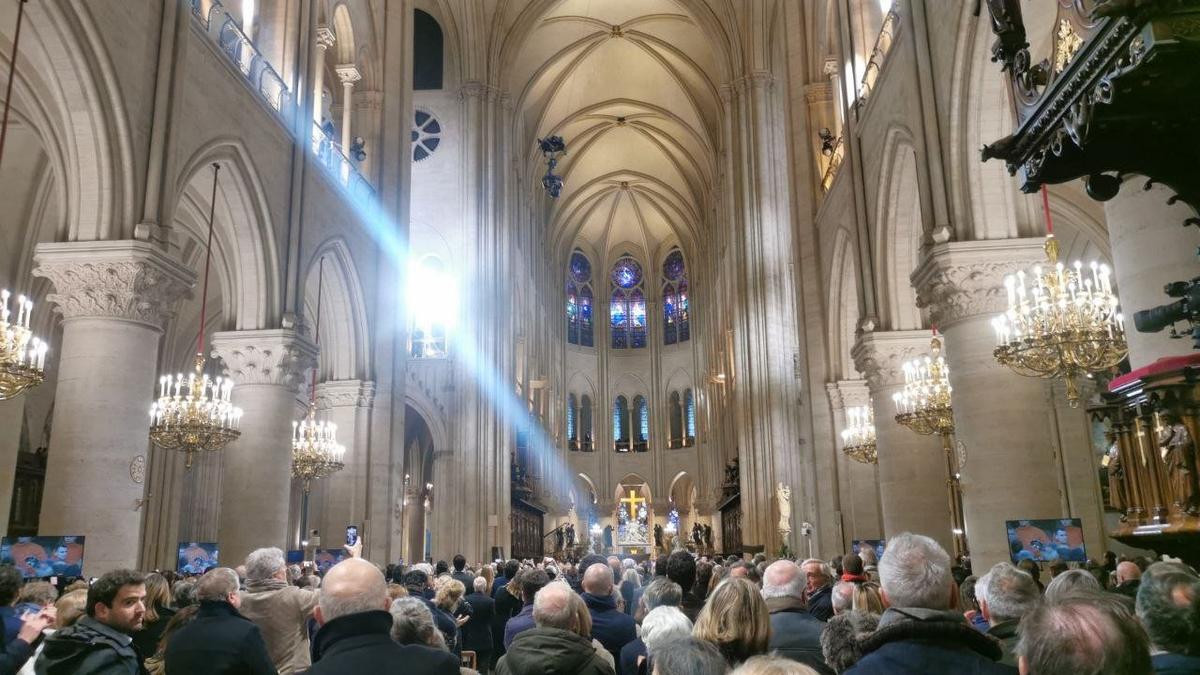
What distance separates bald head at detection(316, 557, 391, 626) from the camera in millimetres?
2916

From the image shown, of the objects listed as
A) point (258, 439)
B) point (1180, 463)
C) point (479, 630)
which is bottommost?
point (479, 630)

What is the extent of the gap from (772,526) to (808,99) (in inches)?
419

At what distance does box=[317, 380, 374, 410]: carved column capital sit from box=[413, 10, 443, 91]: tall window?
47.8 feet

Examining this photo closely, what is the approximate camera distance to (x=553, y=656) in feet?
11.7

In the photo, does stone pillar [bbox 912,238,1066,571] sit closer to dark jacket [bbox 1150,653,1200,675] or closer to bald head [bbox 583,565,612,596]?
bald head [bbox 583,565,612,596]

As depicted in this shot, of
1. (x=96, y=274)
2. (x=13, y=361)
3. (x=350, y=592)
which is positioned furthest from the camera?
(x=96, y=274)

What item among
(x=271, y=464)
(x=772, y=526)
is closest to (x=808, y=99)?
(x=772, y=526)

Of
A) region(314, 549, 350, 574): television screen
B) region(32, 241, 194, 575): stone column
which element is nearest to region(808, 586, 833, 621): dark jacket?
region(32, 241, 194, 575): stone column

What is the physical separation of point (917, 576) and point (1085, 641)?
30.8 inches

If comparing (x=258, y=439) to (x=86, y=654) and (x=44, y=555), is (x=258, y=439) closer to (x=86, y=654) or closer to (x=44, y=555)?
(x=44, y=555)

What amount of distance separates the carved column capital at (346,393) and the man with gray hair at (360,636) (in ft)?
47.6

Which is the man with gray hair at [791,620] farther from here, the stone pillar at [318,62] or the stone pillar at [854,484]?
the stone pillar at [318,62]

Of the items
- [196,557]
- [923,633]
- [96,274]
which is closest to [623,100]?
[196,557]

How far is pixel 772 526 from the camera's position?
23.5m
